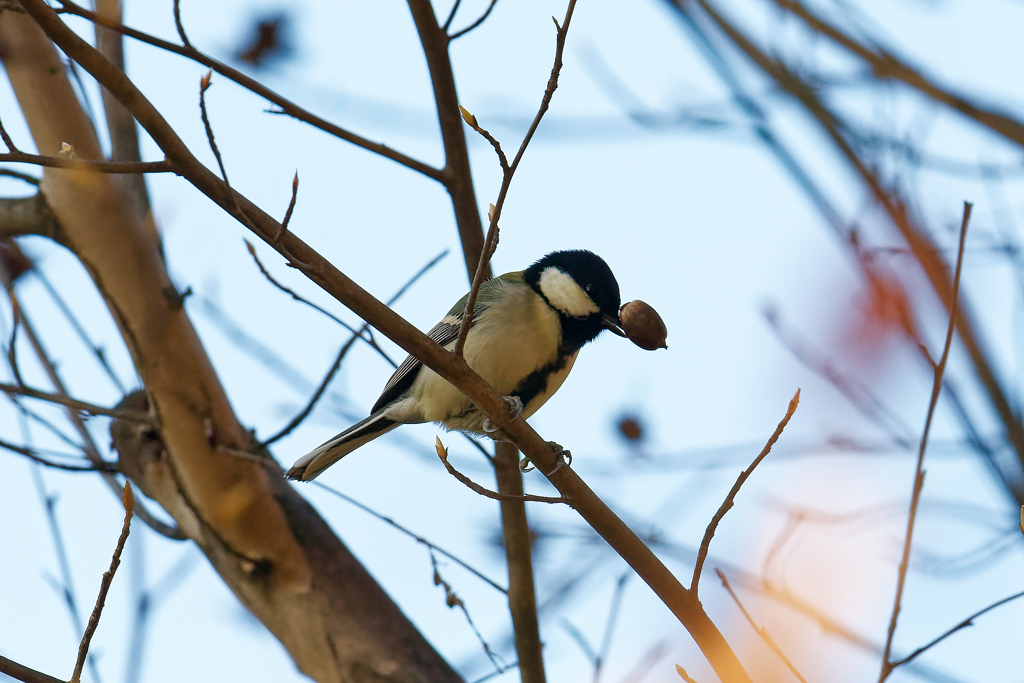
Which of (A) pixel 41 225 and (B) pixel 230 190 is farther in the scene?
(A) pixel 41 225

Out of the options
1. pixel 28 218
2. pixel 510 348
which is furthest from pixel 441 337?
pixel 28 218

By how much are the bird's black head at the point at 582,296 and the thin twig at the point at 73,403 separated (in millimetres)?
1457

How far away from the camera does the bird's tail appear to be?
3078 millimetres

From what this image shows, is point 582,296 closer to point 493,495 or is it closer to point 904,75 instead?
point 493,495

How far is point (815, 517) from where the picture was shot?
8.96ft

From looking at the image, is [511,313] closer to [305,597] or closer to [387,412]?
[387,412]

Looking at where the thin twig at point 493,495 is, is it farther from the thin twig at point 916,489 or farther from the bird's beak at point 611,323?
the bird's beak at point 611,323

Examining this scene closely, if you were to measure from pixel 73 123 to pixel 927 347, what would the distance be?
272 centimetres

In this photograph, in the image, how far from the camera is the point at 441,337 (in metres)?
3.35

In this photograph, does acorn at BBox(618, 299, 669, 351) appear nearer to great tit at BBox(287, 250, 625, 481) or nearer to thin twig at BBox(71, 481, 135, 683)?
great tit at BBox(287, 250, 625, 481)

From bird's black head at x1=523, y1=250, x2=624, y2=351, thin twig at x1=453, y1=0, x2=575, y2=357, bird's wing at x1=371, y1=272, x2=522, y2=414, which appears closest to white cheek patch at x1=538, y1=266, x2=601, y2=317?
bird's black head at x1=523, y1=250, x2=624, y2=351

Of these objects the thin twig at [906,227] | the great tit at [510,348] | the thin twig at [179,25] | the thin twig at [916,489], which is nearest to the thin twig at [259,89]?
the thin twig at [179,25]

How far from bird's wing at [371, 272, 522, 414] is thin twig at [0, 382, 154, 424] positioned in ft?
2.69

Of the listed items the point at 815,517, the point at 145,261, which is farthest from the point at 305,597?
the point at 815,517
